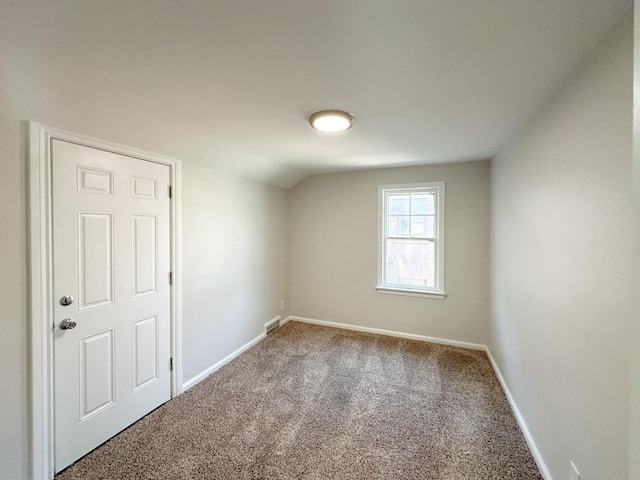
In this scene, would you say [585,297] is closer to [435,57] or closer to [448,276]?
[435,57]

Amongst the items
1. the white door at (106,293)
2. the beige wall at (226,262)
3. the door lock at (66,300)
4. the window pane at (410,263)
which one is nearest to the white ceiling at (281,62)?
the white door at (106,293)

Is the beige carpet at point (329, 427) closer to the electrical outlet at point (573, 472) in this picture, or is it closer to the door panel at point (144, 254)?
the electrical outlet at point (573, 472)

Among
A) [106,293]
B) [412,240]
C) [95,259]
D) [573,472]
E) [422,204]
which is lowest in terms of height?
[573,472]

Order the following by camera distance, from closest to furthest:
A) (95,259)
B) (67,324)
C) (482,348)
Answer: (67,324) → (95,259) → (482,348)

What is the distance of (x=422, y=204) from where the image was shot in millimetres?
3678

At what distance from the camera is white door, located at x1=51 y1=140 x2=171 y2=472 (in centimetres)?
174

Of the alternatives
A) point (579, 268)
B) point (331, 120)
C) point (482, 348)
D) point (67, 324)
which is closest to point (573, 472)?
point (579, 268)

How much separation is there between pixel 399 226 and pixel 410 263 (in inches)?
20.5

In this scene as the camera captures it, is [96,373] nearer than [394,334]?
Yes

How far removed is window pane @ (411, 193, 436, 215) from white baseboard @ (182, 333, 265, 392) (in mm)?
2642

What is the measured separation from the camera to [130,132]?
194 centimetres

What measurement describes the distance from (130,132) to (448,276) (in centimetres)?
355

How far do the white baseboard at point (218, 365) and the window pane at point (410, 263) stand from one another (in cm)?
194

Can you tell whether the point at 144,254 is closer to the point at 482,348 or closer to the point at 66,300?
the point at 66,300
